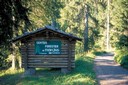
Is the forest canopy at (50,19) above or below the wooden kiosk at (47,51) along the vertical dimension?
above

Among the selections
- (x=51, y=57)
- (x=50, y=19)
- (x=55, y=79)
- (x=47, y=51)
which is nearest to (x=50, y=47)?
(x=47, y=51)

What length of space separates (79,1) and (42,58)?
26.4 metres

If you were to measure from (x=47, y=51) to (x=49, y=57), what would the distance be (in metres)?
0.46

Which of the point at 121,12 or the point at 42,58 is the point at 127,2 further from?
the point at 42,58

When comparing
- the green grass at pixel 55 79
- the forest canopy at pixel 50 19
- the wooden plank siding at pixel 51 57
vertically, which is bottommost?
the green grass at pixel 55 79

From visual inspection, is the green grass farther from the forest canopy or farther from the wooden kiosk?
the forest canopy

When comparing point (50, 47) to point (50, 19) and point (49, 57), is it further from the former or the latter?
point (50, 19)

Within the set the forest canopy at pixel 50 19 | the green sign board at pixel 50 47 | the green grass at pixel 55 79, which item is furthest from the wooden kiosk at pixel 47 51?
the forest canopy at pixel 50 19

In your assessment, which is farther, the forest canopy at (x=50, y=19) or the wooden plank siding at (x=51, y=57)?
the wooden plank siding at (x=51, y=57)

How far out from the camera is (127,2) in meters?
32.1

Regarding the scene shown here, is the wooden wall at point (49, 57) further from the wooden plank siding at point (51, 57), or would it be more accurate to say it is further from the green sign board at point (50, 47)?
the green sign board at point (50, 47)

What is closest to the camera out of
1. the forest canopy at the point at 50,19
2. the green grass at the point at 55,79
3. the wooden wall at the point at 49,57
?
the forest canopy at the point at 50,19

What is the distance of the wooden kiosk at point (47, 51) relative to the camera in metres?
21.9

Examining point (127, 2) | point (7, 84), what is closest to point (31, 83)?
point (7, 84)
